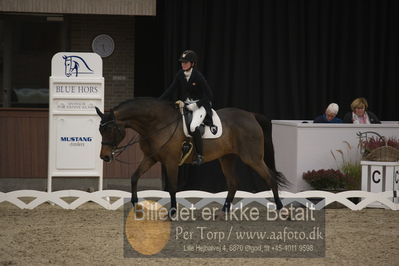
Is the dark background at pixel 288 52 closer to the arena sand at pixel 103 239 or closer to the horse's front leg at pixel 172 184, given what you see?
the arena sand at pixel 103 239

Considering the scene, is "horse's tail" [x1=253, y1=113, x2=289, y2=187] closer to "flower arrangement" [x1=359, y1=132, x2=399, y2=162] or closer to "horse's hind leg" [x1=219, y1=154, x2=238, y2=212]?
"horse's hind leg" [x1=219, y1=154, x2=238, y2=212]

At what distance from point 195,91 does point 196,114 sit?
27 cm

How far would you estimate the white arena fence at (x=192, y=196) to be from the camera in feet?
31.7

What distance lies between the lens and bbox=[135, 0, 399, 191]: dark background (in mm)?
12148

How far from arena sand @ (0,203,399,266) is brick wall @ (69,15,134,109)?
4240 millimetres

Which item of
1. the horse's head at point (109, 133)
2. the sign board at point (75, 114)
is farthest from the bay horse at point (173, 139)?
the sign board at point (75, 114)

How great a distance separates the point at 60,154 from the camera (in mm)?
10258

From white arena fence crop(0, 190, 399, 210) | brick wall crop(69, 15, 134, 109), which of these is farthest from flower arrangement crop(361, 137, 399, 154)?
brick wall crop(69, 15, 134, 109)

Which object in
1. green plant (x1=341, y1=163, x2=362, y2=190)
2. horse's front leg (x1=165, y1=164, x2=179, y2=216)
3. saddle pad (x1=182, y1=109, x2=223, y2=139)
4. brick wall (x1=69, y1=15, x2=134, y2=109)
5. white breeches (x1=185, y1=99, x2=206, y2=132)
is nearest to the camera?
horse's front leg (x1=165, y1=164, x2=179, y2=216)

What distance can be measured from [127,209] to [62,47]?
5079 millimetres

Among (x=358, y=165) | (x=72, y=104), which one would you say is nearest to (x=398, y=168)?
(x=358, y=165)

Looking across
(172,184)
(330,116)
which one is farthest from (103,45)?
(172,184)

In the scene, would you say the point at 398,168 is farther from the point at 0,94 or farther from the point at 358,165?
the point at 0,94

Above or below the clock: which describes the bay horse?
below
